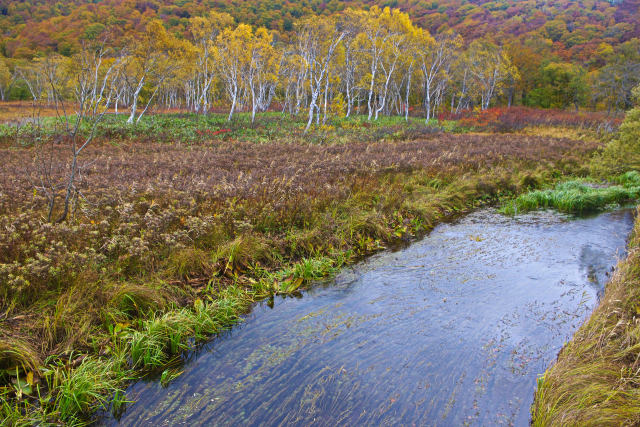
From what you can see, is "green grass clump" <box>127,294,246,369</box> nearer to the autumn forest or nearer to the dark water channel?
the autumn forest

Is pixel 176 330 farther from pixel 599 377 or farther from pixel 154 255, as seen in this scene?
pixel 599 377

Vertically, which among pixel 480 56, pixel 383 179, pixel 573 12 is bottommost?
pixel 383 179

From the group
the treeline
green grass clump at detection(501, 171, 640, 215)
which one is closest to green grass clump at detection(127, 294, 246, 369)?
green grass clump at detection(501, 171, 640, 215)

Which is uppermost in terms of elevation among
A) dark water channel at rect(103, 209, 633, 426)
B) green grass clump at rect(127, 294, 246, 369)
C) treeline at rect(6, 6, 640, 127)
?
treeline at rect(6, 6, 640, 127)

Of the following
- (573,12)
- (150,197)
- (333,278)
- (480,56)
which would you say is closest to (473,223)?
(333,278)

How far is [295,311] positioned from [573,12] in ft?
440

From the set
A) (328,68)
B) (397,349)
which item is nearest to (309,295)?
(397,349)

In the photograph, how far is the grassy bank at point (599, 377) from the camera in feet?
9.75

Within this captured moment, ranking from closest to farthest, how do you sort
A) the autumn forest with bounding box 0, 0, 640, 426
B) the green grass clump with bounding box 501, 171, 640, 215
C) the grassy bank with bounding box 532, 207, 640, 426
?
the grassy bank with bounding box 532, 207, 640, 426
the autumn forest with bounding box 0, 0, 640, 426
the green grass clump with bounding box 501, 171, 640, 215

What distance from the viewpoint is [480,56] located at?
4928 cm

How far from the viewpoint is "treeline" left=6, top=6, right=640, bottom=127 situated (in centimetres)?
2941

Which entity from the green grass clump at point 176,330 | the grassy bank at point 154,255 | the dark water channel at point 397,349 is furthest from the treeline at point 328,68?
the dark water channel at point 397,349

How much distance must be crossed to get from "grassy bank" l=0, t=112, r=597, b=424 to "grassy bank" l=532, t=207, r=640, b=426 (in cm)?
354

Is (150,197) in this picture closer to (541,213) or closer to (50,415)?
(50,415)
